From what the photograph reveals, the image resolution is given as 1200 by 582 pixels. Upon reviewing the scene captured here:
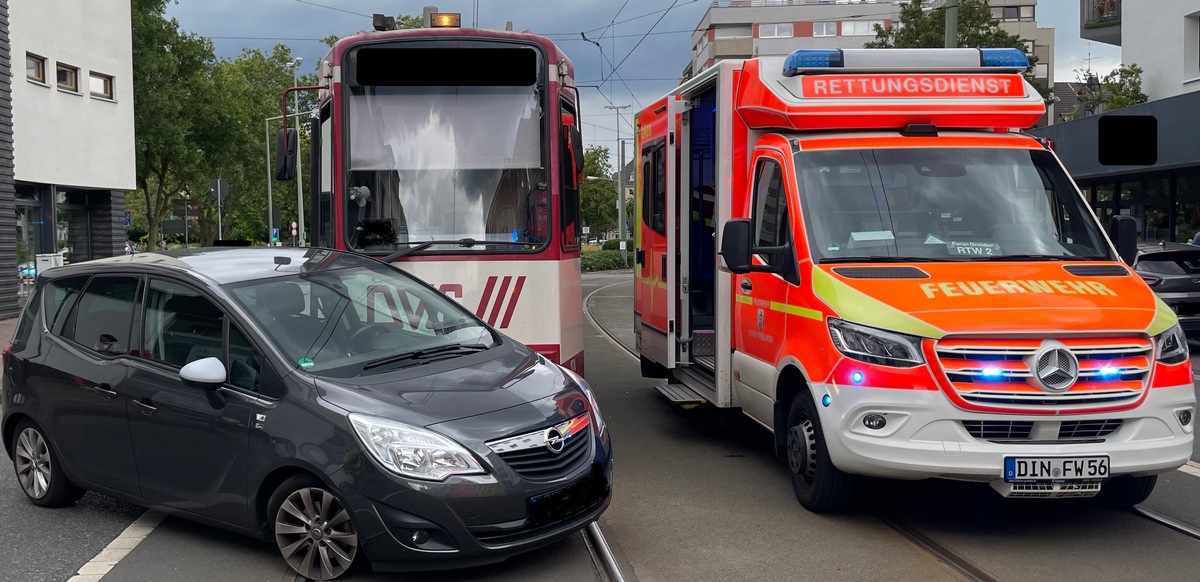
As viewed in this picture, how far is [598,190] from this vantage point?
68.1m

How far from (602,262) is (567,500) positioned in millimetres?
49356

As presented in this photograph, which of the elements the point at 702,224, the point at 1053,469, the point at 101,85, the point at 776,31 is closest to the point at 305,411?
the point at 1053,469

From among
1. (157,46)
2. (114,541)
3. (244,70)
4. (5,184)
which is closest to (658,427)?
(114,541)

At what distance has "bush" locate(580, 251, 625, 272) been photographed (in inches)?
2135

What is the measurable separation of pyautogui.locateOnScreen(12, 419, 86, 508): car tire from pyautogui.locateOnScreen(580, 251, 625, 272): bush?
46.8 metres

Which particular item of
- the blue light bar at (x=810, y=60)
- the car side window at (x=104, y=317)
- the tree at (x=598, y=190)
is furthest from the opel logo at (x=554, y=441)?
the tree at (x=598, y=190)

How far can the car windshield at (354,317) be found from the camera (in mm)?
5555

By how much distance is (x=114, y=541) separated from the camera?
600cm

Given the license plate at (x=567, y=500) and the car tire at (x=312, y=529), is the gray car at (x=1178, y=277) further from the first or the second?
the car tire at (x=312, y=529)

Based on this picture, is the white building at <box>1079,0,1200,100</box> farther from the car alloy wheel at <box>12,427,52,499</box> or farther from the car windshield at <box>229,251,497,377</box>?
the car alloy wheel at <box>12,427,52,499</box>

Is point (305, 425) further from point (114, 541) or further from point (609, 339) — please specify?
point (609, 339)

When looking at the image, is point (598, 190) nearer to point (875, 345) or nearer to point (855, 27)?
point (855, 27)

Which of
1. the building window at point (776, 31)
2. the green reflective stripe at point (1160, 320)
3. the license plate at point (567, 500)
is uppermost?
the building window at point (776, 31)

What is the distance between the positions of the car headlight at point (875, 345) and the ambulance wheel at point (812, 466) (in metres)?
0.48
